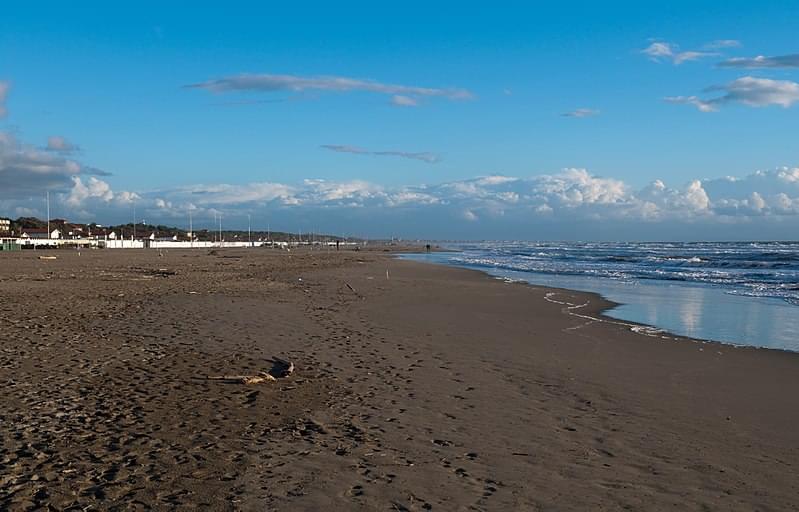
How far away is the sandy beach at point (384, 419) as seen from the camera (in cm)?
514

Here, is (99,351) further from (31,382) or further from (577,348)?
(577,348)

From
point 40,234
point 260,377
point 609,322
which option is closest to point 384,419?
point 260,377

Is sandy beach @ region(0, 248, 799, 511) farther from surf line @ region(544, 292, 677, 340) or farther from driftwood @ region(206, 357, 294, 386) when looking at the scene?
surf line @ region(544, 292, 677, 340)

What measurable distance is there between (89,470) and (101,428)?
4.01 ft

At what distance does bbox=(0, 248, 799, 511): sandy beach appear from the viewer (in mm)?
5137

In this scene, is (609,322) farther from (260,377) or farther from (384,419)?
(384,419)

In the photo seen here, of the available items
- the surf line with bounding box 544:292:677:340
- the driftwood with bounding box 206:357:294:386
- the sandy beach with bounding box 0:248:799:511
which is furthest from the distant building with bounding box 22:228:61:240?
the driftwood with bounding box 206:357:294:386

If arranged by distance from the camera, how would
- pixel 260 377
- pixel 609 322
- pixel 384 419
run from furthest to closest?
pixel 609 322 < pixel 260 377 < pixel 384 419

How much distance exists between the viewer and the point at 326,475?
5441 mm

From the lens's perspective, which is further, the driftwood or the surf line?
the surf line

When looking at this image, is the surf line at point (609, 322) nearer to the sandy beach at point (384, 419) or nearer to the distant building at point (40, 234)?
the sandy beach at point (384, 419)

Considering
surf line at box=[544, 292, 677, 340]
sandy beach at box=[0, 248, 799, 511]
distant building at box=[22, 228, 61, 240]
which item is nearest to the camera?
sandy beach at box=[0, 248, 799, 511]

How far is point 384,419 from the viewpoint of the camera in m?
7.21

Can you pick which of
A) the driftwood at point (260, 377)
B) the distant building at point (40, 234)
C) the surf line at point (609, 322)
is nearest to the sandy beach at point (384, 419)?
the driftwood at point (260, 377)
